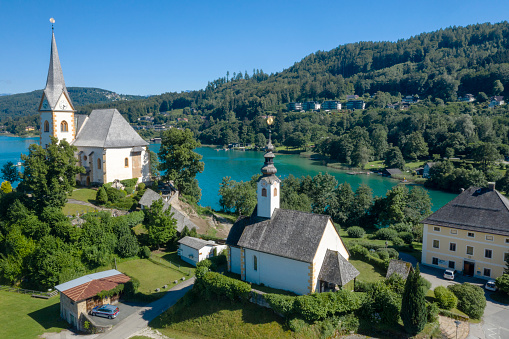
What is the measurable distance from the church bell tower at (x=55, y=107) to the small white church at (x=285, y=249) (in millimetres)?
27135

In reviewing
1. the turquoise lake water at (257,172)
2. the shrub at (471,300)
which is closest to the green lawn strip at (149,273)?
the shrub at (471,300)

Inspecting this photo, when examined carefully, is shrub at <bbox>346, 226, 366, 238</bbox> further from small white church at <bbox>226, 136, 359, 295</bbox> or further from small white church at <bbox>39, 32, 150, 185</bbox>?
small white church at <bbox>39, 32, 150, 185</bbox>

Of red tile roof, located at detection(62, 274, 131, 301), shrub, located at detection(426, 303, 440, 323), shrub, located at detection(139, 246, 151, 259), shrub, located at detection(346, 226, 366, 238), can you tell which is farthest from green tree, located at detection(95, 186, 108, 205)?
shrub, located at detection(426, 303, 440, 323)

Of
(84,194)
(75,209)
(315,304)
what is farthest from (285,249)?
(84,194)

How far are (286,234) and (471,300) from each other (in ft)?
40.2

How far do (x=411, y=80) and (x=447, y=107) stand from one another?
5087 centimetres

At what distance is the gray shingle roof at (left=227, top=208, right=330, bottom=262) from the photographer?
23.2 meters

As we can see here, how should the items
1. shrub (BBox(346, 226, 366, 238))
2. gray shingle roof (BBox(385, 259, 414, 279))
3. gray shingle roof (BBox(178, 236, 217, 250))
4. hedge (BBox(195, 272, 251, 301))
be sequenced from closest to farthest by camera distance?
hedge (BBox(195, 272, 251, 301)), gray shingle roof (BBox(385, 259, 414, 279)), gray shingle roof (BBox(178, 236, 217, 250)), shrub (BBox(346, 226, 366, 238))

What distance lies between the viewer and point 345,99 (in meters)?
195

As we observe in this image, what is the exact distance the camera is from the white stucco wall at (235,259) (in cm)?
2652

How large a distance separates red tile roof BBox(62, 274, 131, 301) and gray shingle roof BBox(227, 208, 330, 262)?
8302mm

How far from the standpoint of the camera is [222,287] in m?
22.7

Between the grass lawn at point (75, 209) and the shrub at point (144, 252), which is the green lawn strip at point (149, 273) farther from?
the grass lawn at point (75, 209)

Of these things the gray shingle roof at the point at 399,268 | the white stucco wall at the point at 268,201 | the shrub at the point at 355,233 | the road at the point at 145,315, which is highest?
the white stucco wall at the point at 268,201
